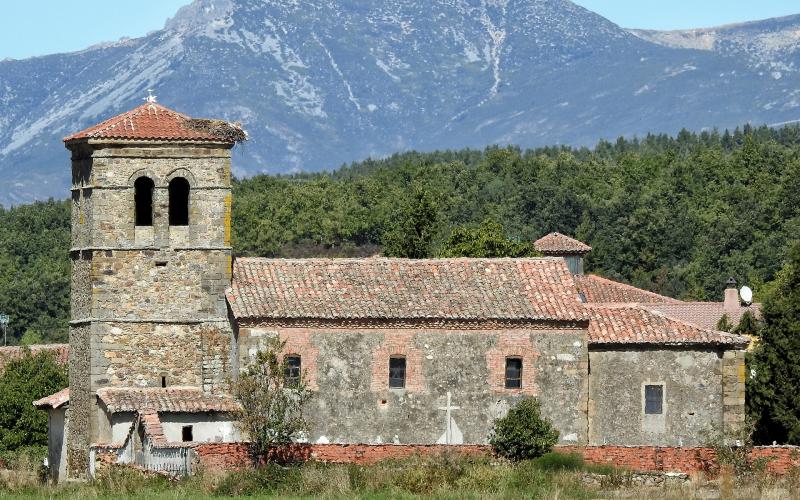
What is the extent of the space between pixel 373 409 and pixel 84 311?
24.5ft

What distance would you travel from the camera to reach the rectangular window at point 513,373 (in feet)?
155

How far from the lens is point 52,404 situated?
1994 inches

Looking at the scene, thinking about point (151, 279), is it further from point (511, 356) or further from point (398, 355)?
point (511, 356)

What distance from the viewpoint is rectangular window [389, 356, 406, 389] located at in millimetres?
47094

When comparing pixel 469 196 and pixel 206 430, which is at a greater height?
pixel 469 196

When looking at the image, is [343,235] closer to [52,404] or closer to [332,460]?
[52,404]

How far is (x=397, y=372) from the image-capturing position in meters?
47.2

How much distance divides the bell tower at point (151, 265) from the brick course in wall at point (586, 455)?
583 centimetres

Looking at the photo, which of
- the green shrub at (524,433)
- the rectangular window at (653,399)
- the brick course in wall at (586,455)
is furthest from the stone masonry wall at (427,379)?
the brick course in wall at (586,455)

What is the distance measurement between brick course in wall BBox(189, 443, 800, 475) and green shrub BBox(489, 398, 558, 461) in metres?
2.53

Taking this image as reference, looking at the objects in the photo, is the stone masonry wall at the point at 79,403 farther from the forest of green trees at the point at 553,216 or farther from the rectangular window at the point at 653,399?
the forest of green trees at the point at 553,216

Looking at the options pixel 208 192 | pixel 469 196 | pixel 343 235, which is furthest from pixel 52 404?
pixel 469 196

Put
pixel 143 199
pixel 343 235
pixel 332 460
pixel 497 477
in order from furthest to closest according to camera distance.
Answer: pixel 343 235 → pixel 143 199 → pixel 332 460 → pixel 497 477

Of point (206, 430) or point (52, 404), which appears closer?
point (206, 430)
